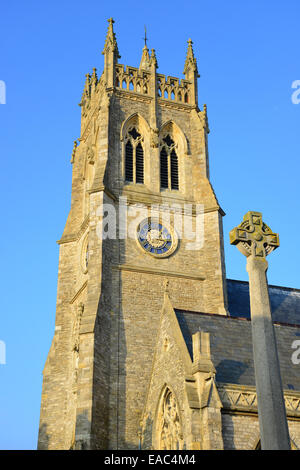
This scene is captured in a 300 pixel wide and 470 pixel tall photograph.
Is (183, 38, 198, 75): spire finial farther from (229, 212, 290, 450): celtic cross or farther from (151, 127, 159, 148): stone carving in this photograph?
(229, 212, 290, 450): celtic cross

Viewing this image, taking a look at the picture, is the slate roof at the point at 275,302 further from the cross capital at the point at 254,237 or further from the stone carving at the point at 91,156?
the cross capital at the point at 254,237

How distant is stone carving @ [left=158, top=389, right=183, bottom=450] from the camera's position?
20875mm

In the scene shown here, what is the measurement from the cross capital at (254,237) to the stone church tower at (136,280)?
6.35m

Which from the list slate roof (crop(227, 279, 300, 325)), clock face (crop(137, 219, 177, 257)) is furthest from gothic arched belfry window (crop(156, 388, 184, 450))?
slate roof (crop(227, 279, 300, 325))

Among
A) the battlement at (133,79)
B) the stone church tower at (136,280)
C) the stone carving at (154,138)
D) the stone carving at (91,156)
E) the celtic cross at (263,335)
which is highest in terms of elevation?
the battlement at (133,79)

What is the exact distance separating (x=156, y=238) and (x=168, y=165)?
4796 mm

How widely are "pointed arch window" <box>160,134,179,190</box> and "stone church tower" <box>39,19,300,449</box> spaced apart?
6 cm

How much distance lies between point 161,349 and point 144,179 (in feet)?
39.5

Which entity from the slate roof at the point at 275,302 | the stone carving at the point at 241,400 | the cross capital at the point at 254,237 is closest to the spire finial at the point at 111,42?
the slate roof at the point at 275,302

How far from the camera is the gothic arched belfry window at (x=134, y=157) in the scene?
33.4 meters

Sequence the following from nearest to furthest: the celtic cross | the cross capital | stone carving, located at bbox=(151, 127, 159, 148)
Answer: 1. the celtic cross
2. the cross capital
3. stone carving, located at bbox=(151, 127, 159, 148)

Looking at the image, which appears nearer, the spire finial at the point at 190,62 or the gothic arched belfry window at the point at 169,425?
the gothic arched belfry window at the point at 169,425
